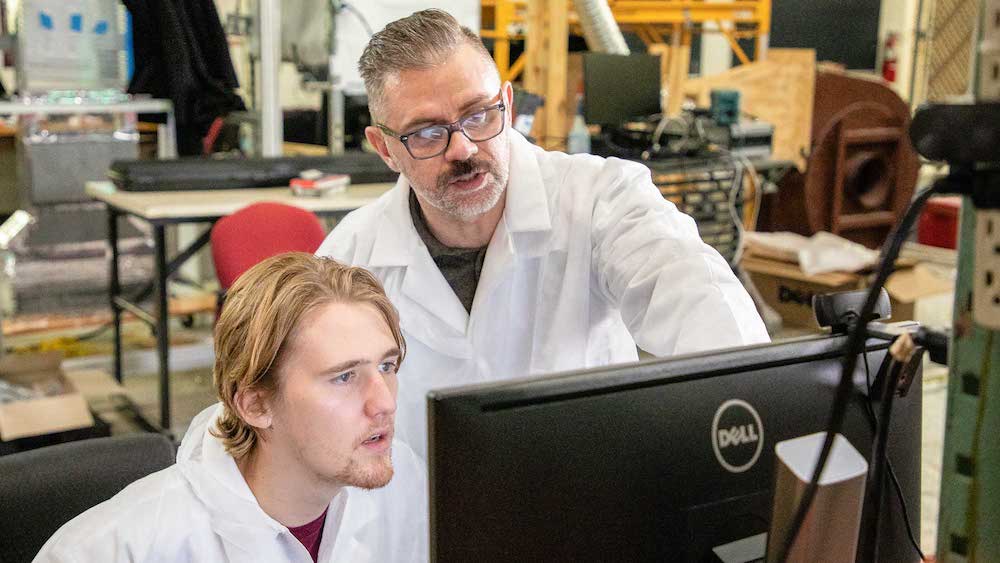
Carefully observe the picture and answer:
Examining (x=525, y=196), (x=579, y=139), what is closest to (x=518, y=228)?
(x=525, y=196)

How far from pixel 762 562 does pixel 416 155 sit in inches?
36.4

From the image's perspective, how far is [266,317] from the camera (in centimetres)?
130

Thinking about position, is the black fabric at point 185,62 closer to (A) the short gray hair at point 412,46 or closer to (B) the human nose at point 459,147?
(A) the short gray hair at point 412,46

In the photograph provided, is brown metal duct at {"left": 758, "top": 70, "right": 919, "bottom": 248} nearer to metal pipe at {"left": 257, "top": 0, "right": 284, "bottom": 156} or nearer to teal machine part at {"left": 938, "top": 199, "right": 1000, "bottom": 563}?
metal pipe at {"left": 257, "top": 0, "right": 284, "bottom": 156}

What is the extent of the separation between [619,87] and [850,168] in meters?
1.93

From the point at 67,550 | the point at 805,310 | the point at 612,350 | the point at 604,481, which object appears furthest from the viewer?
the point at 805,310

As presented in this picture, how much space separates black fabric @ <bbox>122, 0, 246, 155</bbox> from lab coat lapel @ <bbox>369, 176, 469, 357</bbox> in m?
2.82

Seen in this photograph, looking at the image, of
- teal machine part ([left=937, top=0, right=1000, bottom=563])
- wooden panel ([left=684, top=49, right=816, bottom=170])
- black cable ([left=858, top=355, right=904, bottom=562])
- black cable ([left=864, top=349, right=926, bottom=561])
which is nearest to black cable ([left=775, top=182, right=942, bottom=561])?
teal machine part ([left=937, top=0, right=1000, bottom=563])

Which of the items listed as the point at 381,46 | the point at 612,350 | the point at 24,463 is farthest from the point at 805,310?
the point at 24,463

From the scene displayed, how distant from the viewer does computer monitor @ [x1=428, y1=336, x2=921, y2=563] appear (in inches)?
29.1

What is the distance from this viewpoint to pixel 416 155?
160 centimetres

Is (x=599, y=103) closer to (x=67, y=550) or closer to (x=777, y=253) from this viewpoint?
(x=777, y=253)

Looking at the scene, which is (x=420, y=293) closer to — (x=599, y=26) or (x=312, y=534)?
(x=312, y=534)

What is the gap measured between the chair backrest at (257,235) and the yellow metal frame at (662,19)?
3.93 m
